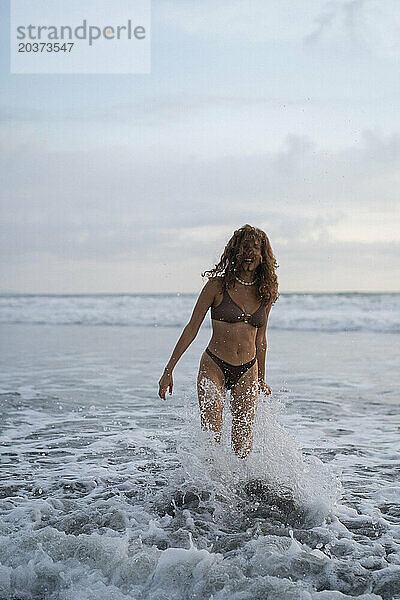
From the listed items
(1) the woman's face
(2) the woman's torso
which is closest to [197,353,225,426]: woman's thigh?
(2) the woman's torso

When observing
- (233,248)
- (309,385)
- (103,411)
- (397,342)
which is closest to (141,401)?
(103,411)

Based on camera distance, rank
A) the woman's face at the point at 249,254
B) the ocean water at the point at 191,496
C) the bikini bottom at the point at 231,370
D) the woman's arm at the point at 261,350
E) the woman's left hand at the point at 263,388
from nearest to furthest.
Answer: the ocean water at the point at 191,496 → the woman's face at the point at 249,254 → the bikini bottom at the point at 231,370 → the woman's arm at the point at 261,350 → the woman's left hand at the point at 263,388

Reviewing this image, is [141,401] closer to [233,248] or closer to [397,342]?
[233,248]

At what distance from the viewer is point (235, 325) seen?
514 centimetres

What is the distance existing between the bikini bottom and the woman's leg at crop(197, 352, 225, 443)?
0.03 meters

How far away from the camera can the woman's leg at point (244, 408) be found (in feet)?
17.2

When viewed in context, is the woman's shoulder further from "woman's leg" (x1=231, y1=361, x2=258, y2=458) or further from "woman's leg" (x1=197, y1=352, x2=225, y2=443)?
"woman's leg" (x1=231, y1=361, x2=258, y2=458)

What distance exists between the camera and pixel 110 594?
11.9 feet

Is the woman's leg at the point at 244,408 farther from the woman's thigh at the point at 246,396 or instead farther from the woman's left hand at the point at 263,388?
the woman's left hand at the point at 263,388

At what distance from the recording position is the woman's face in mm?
5047

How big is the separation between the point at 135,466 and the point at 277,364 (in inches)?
266

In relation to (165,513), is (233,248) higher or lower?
higher

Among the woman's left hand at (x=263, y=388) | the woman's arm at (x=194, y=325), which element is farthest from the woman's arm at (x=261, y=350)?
the woman's arm at (x=194, y=325)

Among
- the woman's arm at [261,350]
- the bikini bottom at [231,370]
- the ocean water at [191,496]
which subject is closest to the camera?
the ocean water at [191,496]
